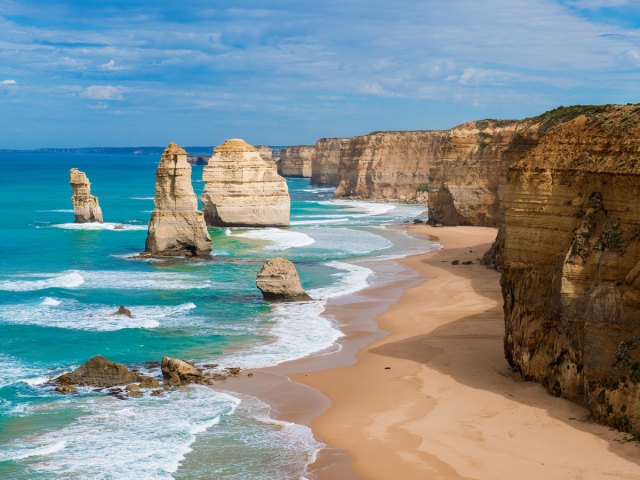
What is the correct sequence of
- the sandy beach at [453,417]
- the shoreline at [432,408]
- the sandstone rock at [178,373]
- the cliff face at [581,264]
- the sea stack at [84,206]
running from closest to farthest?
1. the sandy beach at [453,417]
2. the shoreline at [432,408]
3. the cliff face at [581,264]
4. the sandstone rock at [178,373]
5. the sea stack at [84,206]

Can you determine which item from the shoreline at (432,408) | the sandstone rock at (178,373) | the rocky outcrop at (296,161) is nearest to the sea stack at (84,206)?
the shoreline at (432,408)

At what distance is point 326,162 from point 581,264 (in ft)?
425

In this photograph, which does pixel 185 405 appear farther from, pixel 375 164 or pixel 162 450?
pixel 375 164

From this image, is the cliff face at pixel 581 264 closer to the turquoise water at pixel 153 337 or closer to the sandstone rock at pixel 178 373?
the turquoise water at pixel 153 337

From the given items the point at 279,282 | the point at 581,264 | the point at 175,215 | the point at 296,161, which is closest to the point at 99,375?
the point at 279,282

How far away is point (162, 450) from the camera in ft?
59.1

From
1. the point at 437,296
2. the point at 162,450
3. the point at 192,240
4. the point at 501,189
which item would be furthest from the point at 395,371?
the point at 192,240

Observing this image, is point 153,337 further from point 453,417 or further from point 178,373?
point 453,417

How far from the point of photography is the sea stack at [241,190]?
213 feet

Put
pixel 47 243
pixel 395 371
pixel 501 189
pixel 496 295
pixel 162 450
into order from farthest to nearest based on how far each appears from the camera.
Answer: pixel 47 243, pixel 501 189, pixel 496 295, pixel 395 371, pixel 162 450

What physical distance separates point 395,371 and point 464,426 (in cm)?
556

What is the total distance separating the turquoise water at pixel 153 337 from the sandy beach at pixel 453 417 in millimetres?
1766

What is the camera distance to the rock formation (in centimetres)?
3478

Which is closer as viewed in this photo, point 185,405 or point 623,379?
point 623,379
